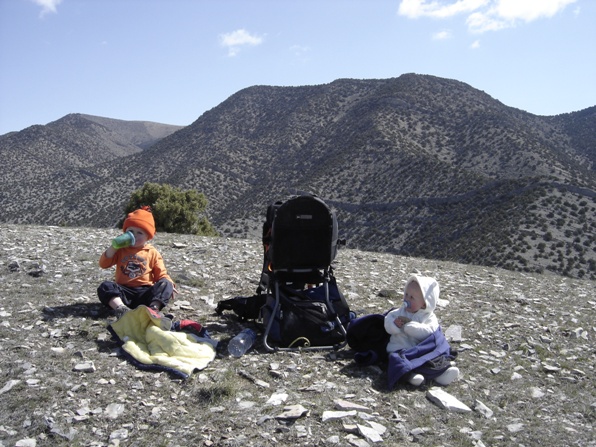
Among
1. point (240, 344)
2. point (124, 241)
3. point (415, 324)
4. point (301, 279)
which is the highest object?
point (124, 241)

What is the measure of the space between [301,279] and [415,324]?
1771mm

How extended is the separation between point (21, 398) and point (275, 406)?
7.33 feet

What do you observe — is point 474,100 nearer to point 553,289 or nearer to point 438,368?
point 553,289

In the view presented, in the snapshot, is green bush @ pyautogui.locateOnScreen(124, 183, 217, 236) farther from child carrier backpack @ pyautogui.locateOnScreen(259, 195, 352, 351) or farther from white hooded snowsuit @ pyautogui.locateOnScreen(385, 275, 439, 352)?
white hooded snowsuit @ pyautogui.locateOnScreen(385, 275, 439, 352)

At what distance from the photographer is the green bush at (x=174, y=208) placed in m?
29.4

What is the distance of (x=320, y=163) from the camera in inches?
2491

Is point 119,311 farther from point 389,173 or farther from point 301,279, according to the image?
point 389,173

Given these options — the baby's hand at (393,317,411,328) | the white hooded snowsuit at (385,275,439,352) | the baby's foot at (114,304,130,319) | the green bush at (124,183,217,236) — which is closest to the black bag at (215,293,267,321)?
the baby's foot at (114,304,130,319)

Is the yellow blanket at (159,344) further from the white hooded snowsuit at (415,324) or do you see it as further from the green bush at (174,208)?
the green bush at (174,208)

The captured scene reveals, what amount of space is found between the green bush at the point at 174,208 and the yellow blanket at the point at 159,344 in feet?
76.4

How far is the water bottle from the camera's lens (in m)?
6.90

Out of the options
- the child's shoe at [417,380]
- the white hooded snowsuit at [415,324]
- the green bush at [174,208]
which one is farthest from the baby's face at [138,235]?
the green bush at [174,208]

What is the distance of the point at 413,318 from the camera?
19.2 ft

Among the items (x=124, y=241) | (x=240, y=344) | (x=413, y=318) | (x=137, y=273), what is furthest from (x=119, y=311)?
(x=413, y=318)
